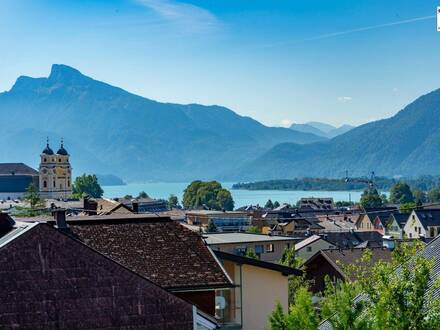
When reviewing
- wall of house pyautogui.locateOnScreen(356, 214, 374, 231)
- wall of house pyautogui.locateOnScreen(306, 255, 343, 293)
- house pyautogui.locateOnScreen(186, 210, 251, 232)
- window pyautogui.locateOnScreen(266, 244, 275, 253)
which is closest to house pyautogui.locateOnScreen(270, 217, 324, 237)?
house pyautogui.locateOnScreen(186, 210, 251, 232)

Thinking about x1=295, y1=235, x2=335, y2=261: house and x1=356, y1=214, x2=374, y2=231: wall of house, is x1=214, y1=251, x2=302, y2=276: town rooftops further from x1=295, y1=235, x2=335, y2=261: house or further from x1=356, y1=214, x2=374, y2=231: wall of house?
x1=356, y1=214, x2=374, y2=231: wall of house

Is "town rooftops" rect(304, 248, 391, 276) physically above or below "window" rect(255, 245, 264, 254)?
below

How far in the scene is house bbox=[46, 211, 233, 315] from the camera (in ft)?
60.1

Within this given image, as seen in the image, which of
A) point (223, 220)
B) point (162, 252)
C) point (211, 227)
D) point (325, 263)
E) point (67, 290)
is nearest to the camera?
point (67, 290)

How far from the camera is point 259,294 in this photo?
78.3 ft

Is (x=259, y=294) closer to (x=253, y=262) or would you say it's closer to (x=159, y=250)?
(x=253, y=262)

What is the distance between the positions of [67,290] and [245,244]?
1141 inches

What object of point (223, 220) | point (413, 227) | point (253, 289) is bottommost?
point (413, 227)

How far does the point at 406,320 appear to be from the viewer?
12883 millimetres

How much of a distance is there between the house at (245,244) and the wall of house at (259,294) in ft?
6.99

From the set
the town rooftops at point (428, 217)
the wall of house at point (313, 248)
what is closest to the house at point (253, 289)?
the wall of house at point (313, 248)

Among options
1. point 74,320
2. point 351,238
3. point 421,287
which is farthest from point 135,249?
point 351,238

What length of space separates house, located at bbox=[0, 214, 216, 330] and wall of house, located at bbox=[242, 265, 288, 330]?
32.4 ft

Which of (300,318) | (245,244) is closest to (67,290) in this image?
(300,318)
